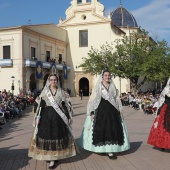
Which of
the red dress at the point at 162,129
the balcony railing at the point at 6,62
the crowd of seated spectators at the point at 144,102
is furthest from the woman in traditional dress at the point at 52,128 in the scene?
the balcony railing at the point at 6,62

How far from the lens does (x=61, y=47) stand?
37969 mm

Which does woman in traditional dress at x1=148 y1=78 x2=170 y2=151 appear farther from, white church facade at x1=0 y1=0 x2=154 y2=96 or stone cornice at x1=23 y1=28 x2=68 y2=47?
stone cornice at x1=23 y1=28 x2=68 y2=47

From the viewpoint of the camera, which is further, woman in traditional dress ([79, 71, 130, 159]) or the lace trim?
woman in traditional dress ([79, 71, 130, 159])

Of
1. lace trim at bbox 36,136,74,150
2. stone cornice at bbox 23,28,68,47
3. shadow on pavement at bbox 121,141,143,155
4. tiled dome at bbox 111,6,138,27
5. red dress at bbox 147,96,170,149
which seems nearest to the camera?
lace trim at bbox 36,136,74,150

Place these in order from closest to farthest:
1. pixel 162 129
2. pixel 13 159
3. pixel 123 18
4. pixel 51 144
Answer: pixel 51 144, pixel 13 159, pixel 162 129, pixel 123 18

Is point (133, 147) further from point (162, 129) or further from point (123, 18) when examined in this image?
point (123, 18)

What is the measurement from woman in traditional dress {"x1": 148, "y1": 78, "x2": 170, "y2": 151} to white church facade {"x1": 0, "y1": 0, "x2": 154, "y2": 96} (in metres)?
23.7

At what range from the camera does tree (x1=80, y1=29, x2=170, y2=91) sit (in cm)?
2664

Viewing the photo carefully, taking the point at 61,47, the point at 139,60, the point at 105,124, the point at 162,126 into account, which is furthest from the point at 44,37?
the point at 105,124

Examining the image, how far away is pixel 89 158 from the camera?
6.32 m

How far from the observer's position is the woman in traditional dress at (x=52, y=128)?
18.6 feet

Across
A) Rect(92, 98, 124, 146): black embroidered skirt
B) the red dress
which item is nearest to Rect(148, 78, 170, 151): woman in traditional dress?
the red dress

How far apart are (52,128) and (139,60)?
22.7 metres

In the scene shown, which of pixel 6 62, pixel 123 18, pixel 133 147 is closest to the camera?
pixel 133 147
